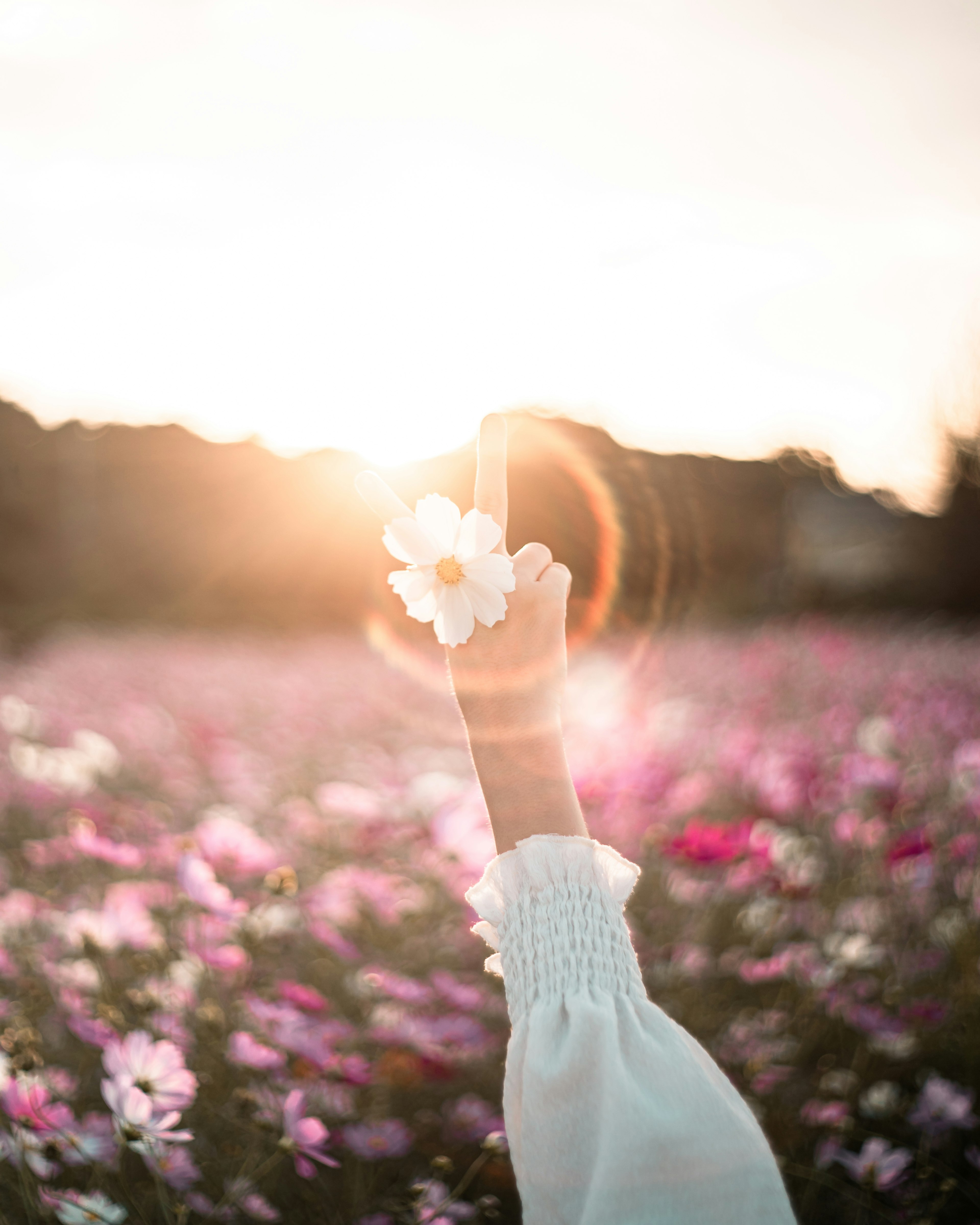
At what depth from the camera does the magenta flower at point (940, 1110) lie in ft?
3.86

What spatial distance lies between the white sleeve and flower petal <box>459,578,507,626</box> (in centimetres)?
19

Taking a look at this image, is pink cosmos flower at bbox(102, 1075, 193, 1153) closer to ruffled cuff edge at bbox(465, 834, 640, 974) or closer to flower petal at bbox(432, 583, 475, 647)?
ruffled cuff edge at bbox(465, 834, 640, 974)

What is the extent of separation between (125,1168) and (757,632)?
6.50 metres

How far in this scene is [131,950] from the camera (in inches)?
63.4

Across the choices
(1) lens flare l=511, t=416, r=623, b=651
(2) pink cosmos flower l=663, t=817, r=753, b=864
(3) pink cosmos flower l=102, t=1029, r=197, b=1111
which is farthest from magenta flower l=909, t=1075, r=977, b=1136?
(1) lens flare l=511, t=416, r=623, b=651

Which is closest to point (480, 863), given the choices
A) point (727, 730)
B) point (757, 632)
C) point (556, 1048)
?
point (556, 1048)

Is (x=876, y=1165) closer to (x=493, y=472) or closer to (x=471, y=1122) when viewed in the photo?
(x=471, y=1122)

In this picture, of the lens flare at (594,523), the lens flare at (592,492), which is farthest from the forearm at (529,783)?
the lens flare at (592,492)

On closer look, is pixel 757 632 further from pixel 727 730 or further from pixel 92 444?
pixel 92 444

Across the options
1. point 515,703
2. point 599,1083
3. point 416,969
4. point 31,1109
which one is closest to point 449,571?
point 515,703

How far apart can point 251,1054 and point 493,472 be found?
841 mm

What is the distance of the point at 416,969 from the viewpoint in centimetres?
172

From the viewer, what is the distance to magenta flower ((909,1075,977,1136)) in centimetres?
118

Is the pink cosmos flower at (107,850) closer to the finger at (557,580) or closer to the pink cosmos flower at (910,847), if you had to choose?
the finger at (557,580)
